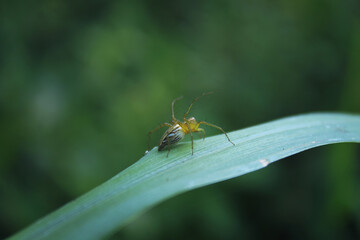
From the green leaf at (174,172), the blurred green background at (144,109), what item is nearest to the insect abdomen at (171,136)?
the green leaf at (174,172)

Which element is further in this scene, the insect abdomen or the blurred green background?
the blurred green background

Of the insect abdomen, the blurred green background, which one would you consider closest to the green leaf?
the insect abdomen

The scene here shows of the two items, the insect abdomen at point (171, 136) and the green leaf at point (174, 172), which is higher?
the insect abdomen at point (171, 136)

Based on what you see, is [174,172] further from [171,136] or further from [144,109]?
[144,109]

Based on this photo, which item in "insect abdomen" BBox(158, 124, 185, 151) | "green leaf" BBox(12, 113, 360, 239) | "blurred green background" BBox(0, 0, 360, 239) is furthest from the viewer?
"blurred green background" BBox(0, 0, 360, 239)

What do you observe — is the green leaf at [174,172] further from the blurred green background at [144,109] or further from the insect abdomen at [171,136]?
the blurred green background at [144,109]

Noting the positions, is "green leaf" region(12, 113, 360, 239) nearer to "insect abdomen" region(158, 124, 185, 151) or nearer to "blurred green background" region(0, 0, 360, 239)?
"insect abdomen" region(158, 124, 185, 151)

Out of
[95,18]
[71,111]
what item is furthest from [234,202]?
[95,18]
